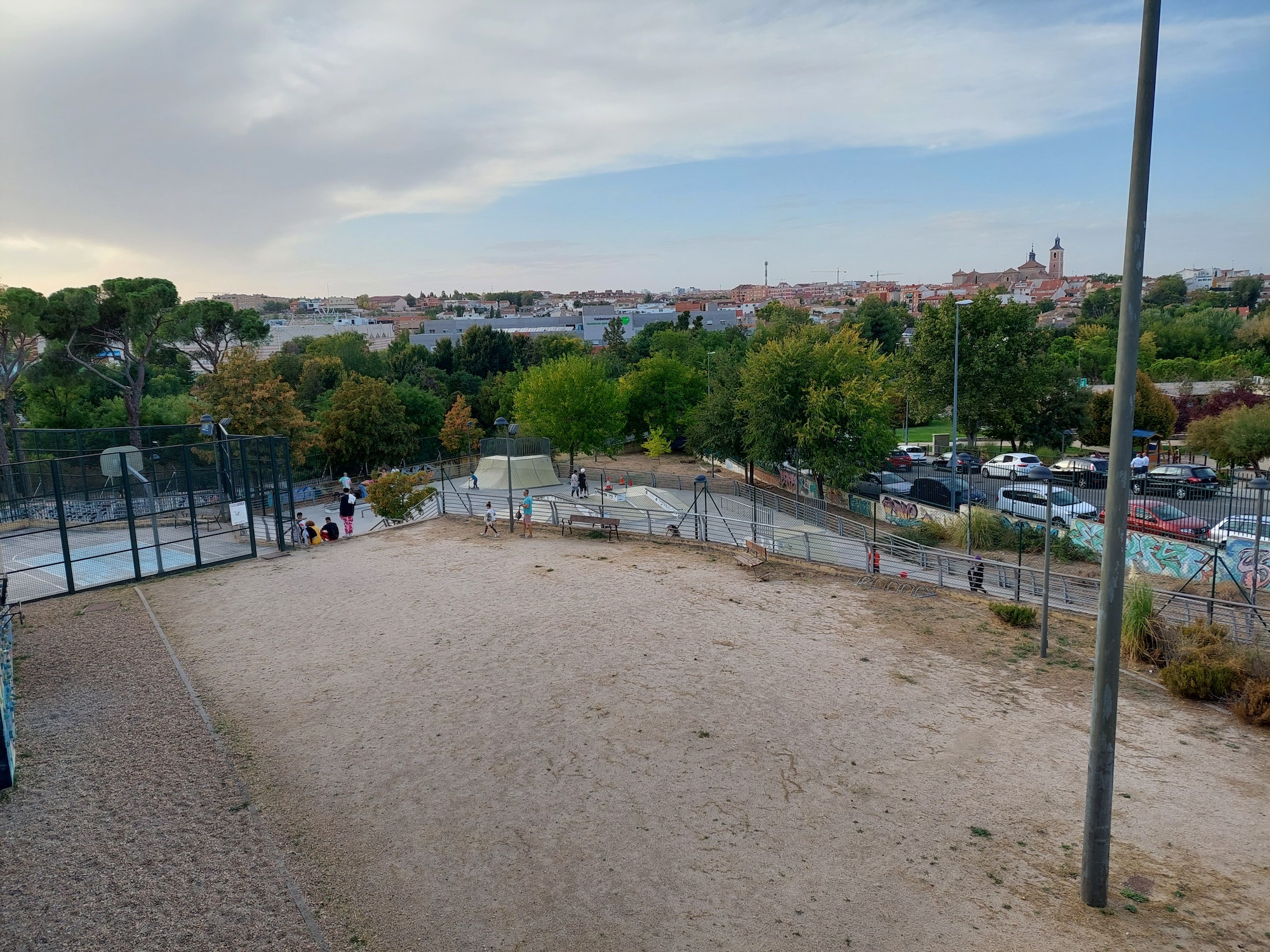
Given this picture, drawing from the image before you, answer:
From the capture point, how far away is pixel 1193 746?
9.14 meters

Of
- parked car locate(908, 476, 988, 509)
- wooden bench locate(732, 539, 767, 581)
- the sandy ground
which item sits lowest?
parked car locate(908, 476, 988, 509)

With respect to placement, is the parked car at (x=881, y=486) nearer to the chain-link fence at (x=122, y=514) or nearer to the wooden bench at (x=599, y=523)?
the wooden bench at (x=599, y=523)

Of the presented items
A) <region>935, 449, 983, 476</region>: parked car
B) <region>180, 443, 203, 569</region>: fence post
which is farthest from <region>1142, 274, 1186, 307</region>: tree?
<region>180, 443, 203, 569</region>: fence post

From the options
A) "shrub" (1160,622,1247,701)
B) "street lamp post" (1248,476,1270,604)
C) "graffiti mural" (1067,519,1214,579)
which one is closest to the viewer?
"shrub" (1160,622,1247,701)

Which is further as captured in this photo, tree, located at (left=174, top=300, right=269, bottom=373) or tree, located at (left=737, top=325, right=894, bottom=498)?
tree, located at (left=174, top=300, right=269, bottom=373)

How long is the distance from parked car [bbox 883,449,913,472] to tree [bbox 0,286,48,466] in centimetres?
3822

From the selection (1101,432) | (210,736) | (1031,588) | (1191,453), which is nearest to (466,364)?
(1101,432)

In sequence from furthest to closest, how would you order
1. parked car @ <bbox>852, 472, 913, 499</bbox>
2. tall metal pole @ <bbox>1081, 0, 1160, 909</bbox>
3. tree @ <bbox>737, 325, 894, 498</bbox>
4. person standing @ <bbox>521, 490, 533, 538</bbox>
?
parked car @ <bbox>852, 472, 913, 499</bbox>, tree @ <bbox>737, 325, 894, 498</bbox>, person standing @ <bbox>521, 490, 533, 538</bbox>, tall metal pole @ <bbox>1081, 0, 1160, 909</bbox>

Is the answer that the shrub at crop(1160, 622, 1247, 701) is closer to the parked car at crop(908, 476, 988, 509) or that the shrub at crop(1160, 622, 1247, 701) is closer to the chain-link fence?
the chain-link fence

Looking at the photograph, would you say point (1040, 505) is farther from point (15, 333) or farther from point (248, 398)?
point (15, 333)

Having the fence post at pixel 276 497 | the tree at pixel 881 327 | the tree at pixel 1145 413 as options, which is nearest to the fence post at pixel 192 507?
the fence post at pixel 276 497

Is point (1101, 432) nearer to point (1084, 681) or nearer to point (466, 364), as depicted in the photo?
point (1084, 681)

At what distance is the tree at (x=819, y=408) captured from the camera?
28.5 metres

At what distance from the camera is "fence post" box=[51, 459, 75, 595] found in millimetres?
14570
